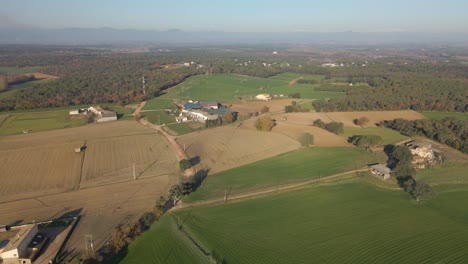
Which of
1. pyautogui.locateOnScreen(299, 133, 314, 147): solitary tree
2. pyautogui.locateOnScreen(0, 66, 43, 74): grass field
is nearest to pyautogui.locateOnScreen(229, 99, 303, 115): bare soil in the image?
pyautogui.locateOnScreen(299, 133, 314, 147): solitary tree

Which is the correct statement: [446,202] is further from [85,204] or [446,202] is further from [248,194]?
[85,204]

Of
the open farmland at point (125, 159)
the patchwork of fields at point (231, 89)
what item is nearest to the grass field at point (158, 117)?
the patchwork of fields at point (231, 89)

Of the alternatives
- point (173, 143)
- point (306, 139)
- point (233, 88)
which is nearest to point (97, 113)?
point (173, 143)

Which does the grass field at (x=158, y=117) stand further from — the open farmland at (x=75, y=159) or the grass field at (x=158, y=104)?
the open farmland at (x=75, y=159)

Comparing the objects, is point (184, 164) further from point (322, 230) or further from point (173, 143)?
point (322, 230)

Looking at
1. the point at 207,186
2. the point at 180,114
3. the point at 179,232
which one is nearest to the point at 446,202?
the point at 207,186
